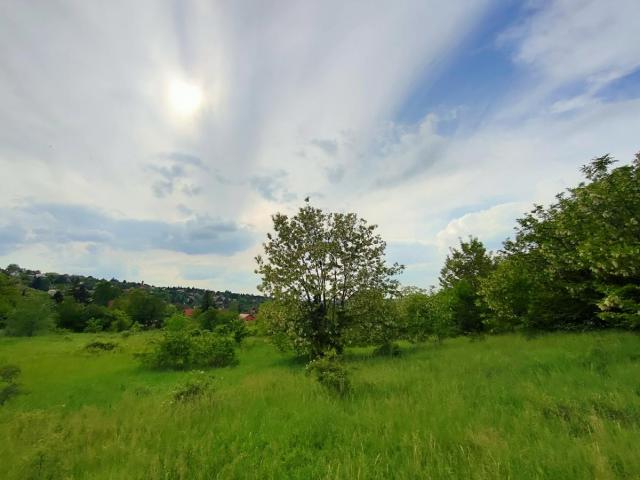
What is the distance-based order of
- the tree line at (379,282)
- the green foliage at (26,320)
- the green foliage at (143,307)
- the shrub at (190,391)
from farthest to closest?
the green foliage at (143,307) < the green foliage at (26,320) < the tree line at (379,282) < the shrub at (190,391)

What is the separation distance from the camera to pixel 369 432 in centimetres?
593

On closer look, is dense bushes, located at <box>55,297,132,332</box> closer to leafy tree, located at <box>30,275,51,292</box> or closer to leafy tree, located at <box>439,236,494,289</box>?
leafy tree, located at <box>439,236,494,289</box>

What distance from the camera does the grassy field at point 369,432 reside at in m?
4.61

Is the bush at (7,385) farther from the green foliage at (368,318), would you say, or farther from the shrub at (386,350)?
the shrub at (386,350)

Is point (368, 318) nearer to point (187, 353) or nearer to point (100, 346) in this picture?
point (187, 353)

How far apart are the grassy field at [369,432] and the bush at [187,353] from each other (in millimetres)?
15624

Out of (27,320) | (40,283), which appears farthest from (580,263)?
(40,283)

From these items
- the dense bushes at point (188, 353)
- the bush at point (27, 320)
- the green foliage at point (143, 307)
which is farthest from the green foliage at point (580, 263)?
the green foliage at point (143, 307)

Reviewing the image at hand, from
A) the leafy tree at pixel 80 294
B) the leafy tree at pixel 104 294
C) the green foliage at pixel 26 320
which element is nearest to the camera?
the green foliage at pixel 26 320

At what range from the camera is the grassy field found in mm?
4613

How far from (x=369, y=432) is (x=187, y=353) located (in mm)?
22584

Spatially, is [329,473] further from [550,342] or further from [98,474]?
[550,342]

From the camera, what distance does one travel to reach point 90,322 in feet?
241

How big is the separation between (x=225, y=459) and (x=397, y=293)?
18865mm
